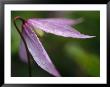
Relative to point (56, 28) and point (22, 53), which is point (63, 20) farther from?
point (22, 53)

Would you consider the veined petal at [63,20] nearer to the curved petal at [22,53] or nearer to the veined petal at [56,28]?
the veined petal at [56,28]

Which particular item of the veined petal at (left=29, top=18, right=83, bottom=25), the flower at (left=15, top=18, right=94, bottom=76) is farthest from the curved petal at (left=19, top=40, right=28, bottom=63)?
the veined petal at (left=29, top=18, right=83, bottom=25)

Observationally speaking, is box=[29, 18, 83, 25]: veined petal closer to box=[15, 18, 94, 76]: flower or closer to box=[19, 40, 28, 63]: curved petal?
box=[15, 18, 94, 76]: flower

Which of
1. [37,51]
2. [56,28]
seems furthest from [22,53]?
[56,28]

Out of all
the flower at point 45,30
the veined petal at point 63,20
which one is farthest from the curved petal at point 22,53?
the veined petal at point 63,20
